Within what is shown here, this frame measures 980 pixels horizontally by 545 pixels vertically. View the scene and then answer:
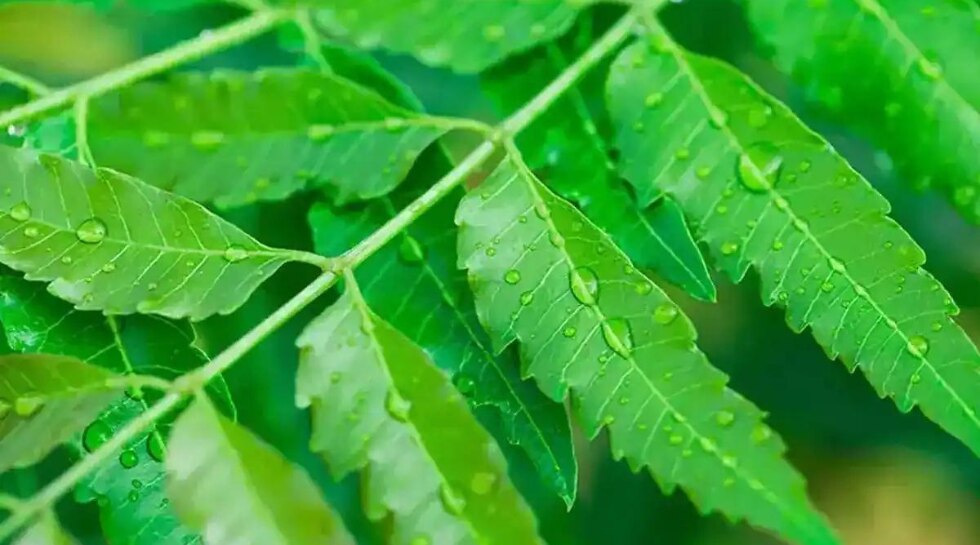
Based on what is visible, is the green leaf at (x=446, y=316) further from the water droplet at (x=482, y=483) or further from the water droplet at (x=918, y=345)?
the water droplet at (x=918, y=345)

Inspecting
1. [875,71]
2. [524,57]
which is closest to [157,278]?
[524,57]

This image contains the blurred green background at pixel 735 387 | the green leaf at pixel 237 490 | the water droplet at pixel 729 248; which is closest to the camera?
the green leaf at pixel 237 490

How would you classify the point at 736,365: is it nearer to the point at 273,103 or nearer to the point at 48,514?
the point at 273,103

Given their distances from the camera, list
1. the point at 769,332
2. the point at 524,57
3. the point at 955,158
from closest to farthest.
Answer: the point at 955,158 < the point at 524,57 < the point at 769,332

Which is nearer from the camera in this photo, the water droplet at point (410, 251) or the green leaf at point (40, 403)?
the green leaf at point (40, 403)

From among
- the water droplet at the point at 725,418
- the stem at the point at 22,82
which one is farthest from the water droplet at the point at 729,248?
the stem at the point at 22,82

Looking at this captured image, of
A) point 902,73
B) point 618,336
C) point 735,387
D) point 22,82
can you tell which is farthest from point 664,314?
point 735,387

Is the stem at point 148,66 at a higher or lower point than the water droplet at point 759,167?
higher
